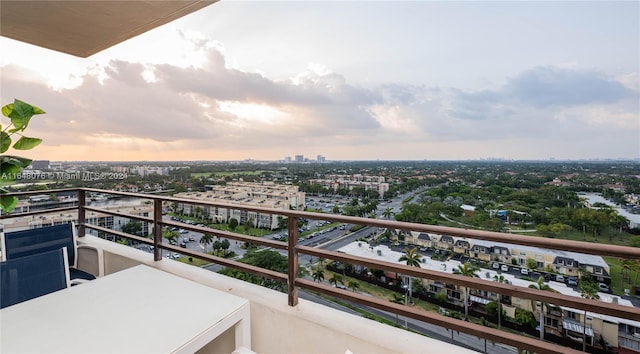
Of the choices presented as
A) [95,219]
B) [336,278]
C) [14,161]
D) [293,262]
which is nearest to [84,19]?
[14,161]

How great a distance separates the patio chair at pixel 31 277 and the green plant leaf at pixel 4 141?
0.66 m

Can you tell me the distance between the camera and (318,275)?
2074 millimetres

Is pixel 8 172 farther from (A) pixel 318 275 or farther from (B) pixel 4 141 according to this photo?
(A) pixel 318 275

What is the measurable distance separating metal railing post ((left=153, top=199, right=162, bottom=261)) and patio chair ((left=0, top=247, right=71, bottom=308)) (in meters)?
0.97

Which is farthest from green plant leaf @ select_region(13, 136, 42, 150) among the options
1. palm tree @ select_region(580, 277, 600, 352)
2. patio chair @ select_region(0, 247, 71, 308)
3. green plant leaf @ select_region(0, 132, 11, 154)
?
palm tree @ select_region(580, 277, 600, 352)

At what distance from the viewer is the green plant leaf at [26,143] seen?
135cm

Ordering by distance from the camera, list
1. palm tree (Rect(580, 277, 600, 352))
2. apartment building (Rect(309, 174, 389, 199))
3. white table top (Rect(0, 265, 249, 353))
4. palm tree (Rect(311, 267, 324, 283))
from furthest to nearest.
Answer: apartment building (Rect(309, 174, 389, 199)) < palm tree (Rect(311, 267, 324, 283)) < palm tree (Rect(580, 277, 600, 352)) < white table top (Rect(0, 265, 249, 353))

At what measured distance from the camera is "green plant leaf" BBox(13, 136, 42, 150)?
1347mm

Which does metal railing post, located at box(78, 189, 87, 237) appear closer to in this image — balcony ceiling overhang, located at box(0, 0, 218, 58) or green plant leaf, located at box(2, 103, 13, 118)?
balcony ceiling overhang, located at box(0, 0, 218, 58)

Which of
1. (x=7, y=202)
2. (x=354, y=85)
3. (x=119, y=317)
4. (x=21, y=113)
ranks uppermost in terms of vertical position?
(x=354, y=85)

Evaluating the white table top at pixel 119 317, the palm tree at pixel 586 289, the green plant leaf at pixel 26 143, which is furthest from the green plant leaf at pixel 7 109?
the palm tree at pixel 586 289

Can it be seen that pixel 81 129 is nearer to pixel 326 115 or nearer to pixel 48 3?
pixel 48 3

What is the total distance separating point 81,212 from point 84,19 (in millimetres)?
2314

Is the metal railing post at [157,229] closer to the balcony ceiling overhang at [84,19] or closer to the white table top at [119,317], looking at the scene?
the white table top at [119,317]
